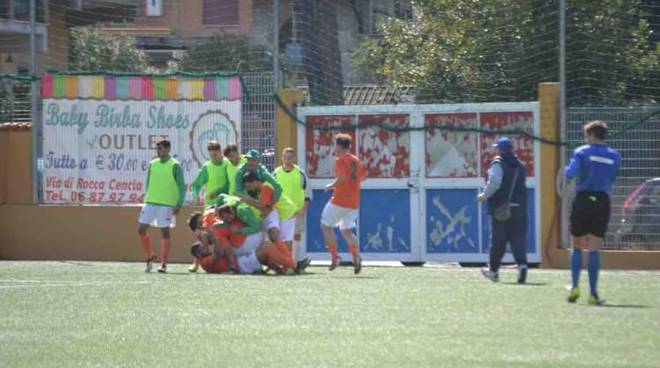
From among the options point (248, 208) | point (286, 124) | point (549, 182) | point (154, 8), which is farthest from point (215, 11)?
point (248, 208)

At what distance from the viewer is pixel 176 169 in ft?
62.3

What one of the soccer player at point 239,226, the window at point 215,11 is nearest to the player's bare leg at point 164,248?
the soccer player at point 239,226

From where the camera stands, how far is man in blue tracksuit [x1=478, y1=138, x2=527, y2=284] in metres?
16.5

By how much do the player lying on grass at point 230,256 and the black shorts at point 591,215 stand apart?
5975 mm

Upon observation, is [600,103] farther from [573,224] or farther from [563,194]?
[573,224]

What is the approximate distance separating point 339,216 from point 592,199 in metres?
6.03

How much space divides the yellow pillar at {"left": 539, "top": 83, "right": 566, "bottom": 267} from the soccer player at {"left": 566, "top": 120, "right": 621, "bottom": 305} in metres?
7.25

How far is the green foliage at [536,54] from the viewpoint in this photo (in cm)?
2081

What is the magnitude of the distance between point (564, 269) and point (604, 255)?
0.61 metres

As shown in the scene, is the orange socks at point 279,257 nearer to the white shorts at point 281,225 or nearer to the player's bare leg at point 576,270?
the white shorts at point 281,225

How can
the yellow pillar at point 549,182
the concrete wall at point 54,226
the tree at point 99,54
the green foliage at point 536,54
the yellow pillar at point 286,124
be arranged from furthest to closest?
the tree at point 99,54, the concrete wall at point 54,226, the yellow pillar at point 286,124, the green foliage at point 536,54, the yellow pillar at point 549,182

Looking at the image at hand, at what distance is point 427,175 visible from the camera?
2117cm

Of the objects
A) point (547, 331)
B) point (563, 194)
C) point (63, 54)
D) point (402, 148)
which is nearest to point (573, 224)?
point (547, 331)

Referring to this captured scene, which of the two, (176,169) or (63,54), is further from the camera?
(63,54)
